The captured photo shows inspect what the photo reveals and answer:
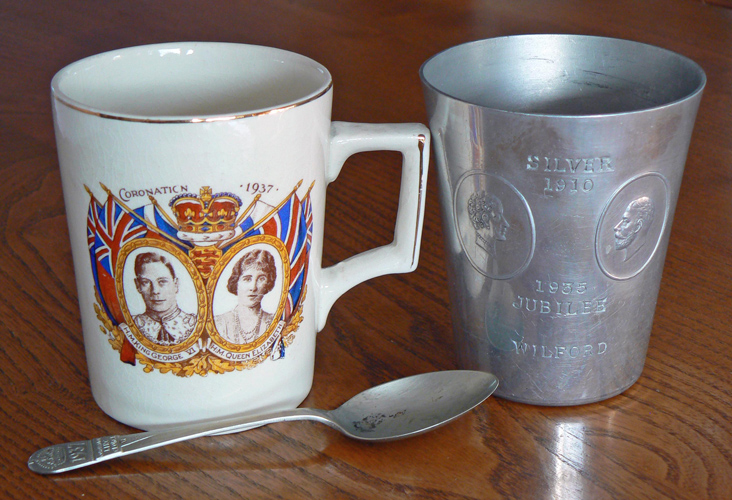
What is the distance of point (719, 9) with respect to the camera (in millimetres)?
1021

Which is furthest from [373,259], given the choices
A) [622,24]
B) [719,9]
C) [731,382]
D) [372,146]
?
[719,9]

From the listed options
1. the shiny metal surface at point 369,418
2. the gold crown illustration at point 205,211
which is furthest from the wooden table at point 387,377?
the gold crown illustration at point 205,211

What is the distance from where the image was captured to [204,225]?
0.37 meters

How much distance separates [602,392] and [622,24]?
63cm

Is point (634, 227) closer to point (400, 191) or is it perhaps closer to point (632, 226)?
point (632, 226)

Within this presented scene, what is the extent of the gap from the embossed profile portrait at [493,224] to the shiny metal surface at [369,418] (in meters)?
0.06

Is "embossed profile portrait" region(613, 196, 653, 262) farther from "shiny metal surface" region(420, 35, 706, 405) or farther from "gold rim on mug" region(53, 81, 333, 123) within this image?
"gold rim on mug" region(53, 81, 333, 123)

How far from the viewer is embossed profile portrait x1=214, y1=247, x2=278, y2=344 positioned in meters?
0.39

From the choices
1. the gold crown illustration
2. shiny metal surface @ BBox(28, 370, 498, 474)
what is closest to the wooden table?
shiny metal surface @ BBox(28, 370, 498, 474)

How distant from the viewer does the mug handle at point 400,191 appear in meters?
0.42

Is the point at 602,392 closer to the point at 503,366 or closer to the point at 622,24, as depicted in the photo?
the point at 503,366

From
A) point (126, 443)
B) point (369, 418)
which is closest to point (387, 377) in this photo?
point (369, 418)

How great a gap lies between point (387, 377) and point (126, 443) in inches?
5.8

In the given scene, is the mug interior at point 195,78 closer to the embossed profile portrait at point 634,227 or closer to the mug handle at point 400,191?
the mug handle at point 400,191
